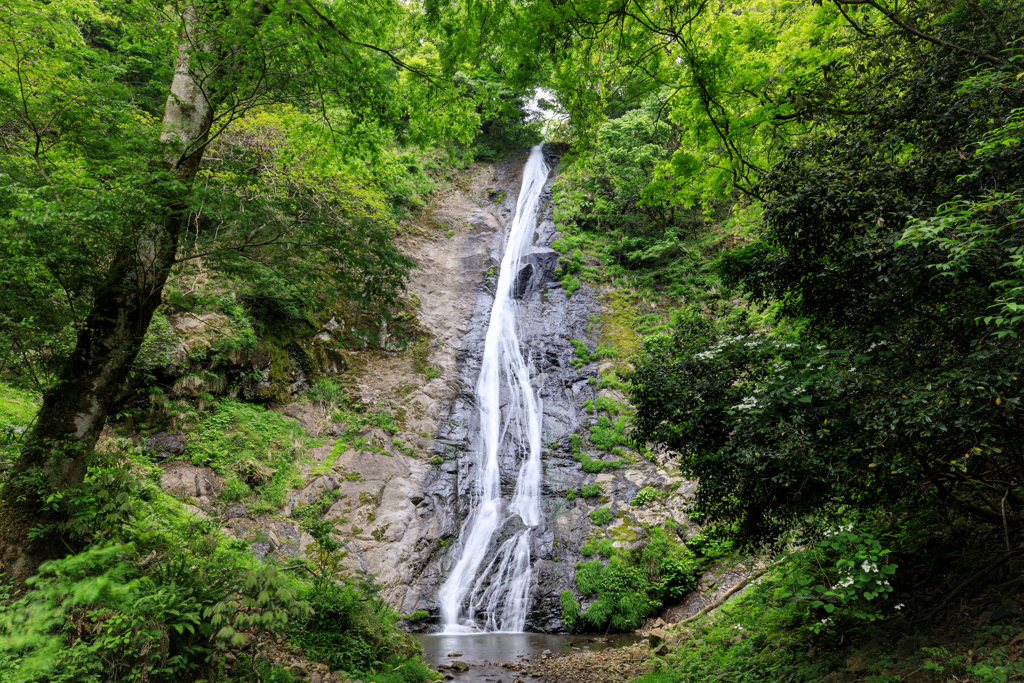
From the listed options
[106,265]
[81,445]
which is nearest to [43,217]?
[106,265]

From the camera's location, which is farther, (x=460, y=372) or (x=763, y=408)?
(x=460, y=372)

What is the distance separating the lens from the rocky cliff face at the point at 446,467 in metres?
11.1

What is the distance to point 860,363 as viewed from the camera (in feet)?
15.6

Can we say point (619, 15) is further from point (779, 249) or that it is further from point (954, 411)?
point (954, 411)

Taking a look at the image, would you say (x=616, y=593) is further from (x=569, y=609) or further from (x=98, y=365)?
(x=98, y=365)

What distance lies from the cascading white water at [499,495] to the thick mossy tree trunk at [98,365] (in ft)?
27.3

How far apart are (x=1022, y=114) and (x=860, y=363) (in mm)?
2265

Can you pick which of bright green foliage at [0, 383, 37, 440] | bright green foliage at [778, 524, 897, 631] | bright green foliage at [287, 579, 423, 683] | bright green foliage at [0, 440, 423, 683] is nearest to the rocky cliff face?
bright green foliage at [0, 383, 37, 440]

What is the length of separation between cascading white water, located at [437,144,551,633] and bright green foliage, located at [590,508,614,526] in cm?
151

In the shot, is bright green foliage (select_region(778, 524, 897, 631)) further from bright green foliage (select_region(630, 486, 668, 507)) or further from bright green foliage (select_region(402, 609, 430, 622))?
bright green foliage (select_region(402, 609, 430, 622))

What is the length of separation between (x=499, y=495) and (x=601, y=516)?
9.48 feet

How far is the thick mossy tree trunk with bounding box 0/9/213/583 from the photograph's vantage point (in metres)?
4.34

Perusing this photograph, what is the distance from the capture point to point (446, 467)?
557 inches

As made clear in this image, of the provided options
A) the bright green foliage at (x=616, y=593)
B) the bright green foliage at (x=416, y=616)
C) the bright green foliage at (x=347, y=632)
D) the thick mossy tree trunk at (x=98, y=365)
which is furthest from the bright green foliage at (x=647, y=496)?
the thick mossy tree trunk at (x=98, y=365)
